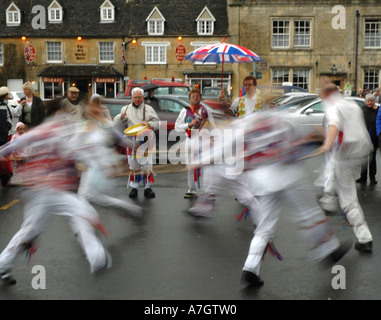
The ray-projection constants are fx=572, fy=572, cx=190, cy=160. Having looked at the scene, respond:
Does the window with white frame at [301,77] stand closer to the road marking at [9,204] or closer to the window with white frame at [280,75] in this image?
the window with white frame at [280,75]

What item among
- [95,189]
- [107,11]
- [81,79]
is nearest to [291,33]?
[107,11]

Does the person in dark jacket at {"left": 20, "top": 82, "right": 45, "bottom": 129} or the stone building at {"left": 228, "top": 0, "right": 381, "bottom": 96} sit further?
the stone building at {"left": 228, "top": 0, "right": 381, "bottom": 96}

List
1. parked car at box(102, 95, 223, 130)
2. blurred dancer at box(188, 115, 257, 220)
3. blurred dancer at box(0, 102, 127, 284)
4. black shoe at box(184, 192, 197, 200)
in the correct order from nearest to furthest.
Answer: blurred dancer at box(0, 102, 127, 284), blurred dancer at box(188, 115, 257, 220), black shoe at box(184, 192, 197, 200), parked car at box(102, 95, 223, 130)

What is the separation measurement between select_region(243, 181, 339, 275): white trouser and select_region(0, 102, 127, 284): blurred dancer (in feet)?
4.45

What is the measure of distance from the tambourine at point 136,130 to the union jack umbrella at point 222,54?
3773 millimetres

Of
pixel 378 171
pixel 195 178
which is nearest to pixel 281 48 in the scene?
pixel 378 171

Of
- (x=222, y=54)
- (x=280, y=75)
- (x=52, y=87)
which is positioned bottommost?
(x=52, y=87)

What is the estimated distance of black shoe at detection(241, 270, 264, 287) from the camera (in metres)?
5.12

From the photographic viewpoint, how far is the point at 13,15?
4694 centimetres

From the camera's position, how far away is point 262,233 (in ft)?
16.8

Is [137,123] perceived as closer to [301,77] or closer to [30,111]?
[30,111]

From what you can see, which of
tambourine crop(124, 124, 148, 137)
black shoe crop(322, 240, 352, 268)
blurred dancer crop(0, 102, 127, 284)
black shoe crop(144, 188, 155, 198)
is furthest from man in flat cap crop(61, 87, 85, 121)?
black shoe crop(322, 240, 352, 268)

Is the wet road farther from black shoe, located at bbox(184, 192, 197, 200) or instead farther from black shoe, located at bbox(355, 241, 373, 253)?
black shoe, located at bbox(184, 192, 197, 200)

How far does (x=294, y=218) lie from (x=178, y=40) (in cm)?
4071
